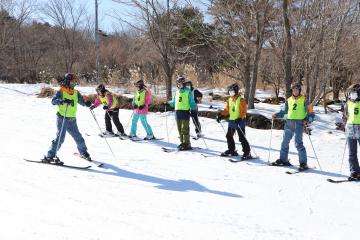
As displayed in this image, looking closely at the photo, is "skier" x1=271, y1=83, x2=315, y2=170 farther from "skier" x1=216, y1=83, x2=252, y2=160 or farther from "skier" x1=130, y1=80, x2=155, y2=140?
"skier" x1=130, y1=80, x2=155, y2=140

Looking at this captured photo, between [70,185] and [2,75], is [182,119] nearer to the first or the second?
[70,185]

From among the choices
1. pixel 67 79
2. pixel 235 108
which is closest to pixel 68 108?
pixel 67 79

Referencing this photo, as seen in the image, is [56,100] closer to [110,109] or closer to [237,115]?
[110,109]

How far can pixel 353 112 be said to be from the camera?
7008 millimetres

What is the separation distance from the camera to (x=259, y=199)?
5.96 metres

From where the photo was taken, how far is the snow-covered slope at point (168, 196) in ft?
15.2

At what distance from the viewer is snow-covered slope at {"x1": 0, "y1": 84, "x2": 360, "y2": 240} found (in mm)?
4633

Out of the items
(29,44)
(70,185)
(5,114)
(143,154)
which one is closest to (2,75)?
(29,44)

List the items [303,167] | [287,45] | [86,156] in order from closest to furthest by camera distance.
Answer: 1. [303,167]
2. [86,156]
3. [287,45]

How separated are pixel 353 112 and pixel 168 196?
3.57 metres

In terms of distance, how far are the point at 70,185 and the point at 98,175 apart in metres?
0.77

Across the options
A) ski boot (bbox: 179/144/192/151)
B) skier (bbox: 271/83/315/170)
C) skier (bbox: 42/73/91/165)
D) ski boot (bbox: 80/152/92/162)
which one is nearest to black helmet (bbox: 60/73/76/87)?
skier (bbox: 42/73/91/165)

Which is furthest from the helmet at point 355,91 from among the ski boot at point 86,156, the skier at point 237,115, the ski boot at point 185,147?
the ski boot at point 86,156

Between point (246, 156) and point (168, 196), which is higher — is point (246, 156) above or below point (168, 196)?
above
